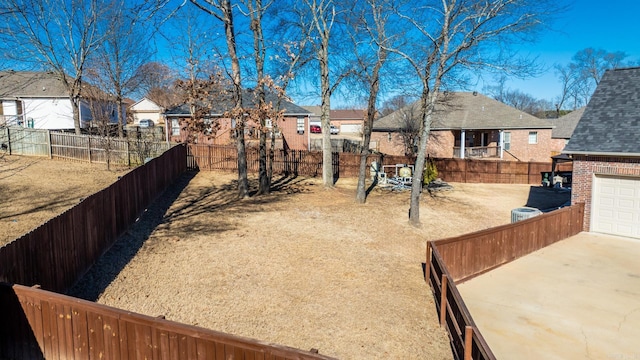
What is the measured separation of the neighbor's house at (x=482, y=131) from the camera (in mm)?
36250

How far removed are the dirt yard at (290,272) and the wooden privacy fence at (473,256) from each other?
1.88ft

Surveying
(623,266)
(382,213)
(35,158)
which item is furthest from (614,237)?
(35,158)

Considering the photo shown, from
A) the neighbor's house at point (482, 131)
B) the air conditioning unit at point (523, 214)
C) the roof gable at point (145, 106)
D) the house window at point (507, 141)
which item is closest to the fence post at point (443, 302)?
the air conditioning unit at point (523, 214)

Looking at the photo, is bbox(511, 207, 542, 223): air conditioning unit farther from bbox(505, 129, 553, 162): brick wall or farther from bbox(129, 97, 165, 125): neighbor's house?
bbox(129, 97, 165, 125): neighbor's house

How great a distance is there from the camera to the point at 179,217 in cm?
1617

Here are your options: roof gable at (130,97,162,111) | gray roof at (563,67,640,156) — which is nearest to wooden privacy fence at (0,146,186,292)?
gray roof at (563,67,640,156)

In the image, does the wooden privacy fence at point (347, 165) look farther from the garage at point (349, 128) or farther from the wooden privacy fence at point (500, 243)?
the garage at point (349, 128)

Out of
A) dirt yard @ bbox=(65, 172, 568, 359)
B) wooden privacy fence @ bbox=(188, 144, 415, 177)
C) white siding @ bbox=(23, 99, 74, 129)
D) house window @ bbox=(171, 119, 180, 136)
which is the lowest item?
dirt yard @ bbox=(65, 172, 568, 359)

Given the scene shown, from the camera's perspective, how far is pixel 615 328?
9.01 metres

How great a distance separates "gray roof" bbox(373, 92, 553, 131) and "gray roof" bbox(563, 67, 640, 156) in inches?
645

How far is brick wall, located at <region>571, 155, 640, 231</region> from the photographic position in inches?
614

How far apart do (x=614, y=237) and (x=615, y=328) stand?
27.8 ft

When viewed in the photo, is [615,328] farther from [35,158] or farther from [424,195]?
[35,158]

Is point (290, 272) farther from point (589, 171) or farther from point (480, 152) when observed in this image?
point (480, 152)
